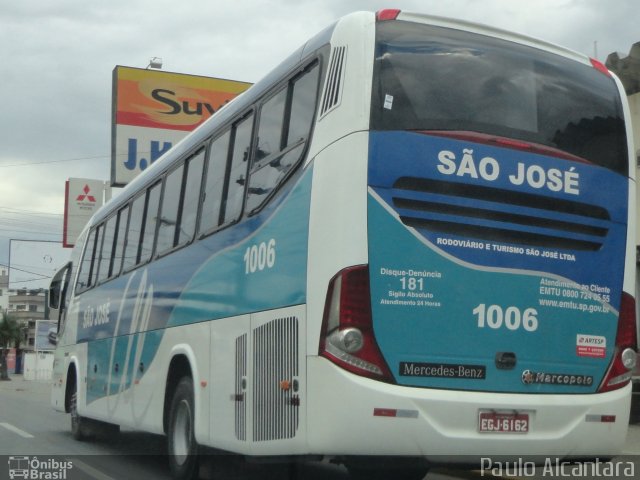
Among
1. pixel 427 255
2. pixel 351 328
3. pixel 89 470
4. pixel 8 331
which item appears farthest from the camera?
pixel 8 331

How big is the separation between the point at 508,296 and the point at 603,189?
1270 mm

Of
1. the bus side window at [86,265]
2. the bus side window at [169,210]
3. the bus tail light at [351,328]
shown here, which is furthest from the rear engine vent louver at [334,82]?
the bus side window at [86,265]

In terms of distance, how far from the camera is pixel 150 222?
11.4m

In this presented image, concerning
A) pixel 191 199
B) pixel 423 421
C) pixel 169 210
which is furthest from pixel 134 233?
pixel 423 421

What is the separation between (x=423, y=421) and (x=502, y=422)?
650 mm

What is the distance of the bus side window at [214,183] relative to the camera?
9.06 metres

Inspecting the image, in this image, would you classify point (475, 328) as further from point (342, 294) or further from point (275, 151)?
point (275, 151)

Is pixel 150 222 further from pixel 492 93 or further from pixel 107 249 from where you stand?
pixel 492 93

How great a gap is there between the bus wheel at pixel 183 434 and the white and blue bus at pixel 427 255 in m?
0.60

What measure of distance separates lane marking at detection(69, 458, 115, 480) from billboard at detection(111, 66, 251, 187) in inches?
882

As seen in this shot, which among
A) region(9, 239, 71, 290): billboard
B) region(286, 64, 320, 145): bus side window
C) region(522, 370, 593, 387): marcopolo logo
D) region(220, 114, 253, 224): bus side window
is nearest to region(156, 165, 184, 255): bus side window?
→ region(220, 114, 253, 224): bus side window

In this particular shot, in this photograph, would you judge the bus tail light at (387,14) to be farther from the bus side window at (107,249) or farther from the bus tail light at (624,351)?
the bus side window at (107,249)

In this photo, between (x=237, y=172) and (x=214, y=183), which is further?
(x=214, y=183)

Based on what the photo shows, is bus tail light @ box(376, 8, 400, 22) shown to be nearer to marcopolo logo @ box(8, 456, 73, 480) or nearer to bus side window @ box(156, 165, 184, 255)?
bus side window @ box(156, 165, 184, 255)
